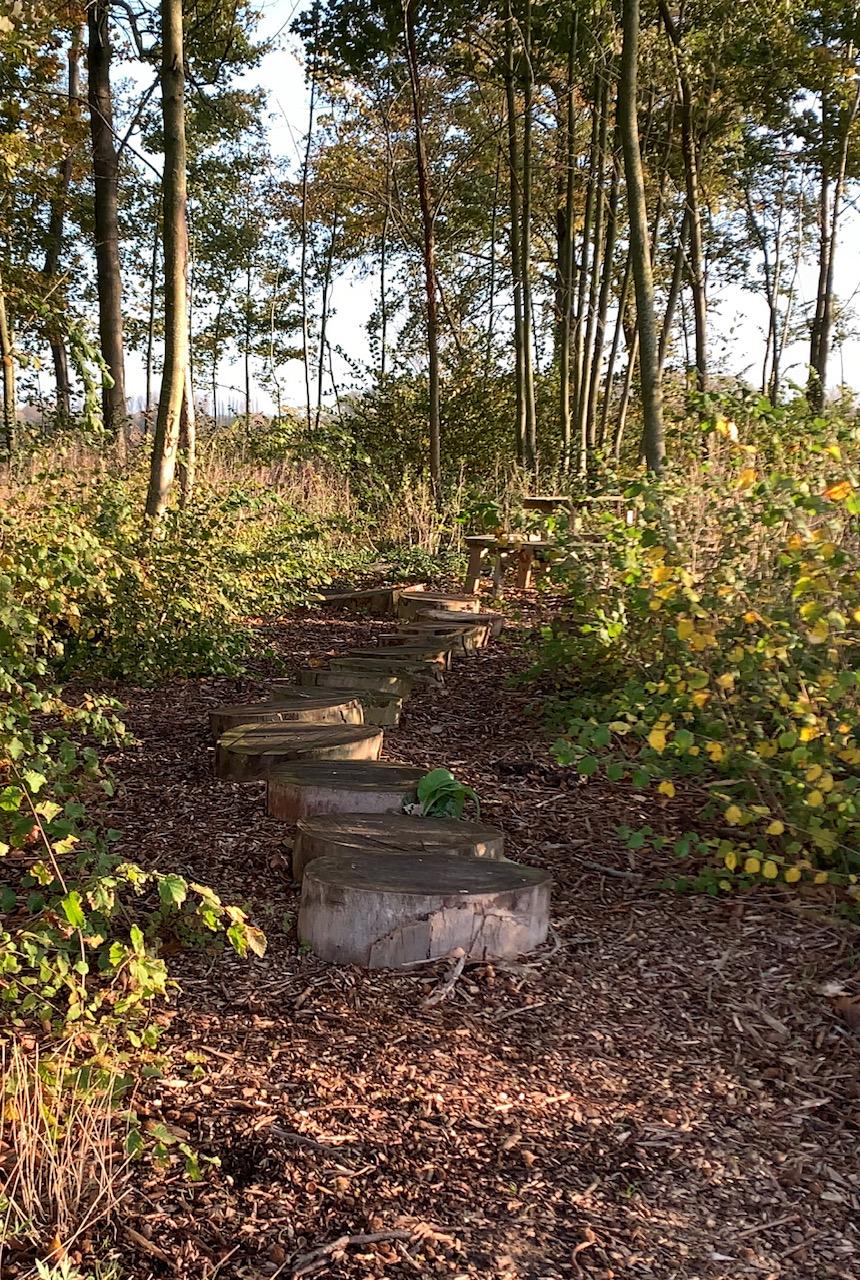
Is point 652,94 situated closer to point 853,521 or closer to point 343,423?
point 343,423

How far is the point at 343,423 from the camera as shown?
51.2 feet

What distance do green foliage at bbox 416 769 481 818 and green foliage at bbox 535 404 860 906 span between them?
15.2 inches

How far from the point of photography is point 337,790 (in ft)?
10.2

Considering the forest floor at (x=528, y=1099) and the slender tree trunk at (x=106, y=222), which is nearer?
the forest floor at (x=528, y=1099)

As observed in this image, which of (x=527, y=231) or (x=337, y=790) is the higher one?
(x=527, y=231)

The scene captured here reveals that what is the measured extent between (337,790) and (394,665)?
6.89ft

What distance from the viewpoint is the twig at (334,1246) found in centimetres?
153

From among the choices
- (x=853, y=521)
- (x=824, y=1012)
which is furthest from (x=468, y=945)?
(x=853, y=521)

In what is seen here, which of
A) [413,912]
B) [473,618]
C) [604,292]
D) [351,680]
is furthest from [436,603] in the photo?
[604,292]

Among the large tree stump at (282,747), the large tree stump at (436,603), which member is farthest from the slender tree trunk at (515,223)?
the large tree stump at (282,747)

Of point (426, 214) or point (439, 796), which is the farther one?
point (426, 214)

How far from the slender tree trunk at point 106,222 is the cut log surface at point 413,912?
10.8 metres

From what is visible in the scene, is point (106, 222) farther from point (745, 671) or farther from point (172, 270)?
point (745, 671)

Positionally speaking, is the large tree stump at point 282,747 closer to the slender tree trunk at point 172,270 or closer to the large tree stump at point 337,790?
the large tree stump at point 337,790
